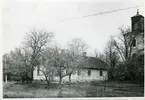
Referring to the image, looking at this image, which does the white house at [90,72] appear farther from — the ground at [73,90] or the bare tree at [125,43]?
the bare tree at [125,43]

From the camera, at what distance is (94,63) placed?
2.25 meters

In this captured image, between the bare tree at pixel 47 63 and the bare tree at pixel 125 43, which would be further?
the bare tree at pixel 125 43

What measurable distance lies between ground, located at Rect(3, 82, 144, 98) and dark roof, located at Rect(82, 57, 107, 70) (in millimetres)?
163

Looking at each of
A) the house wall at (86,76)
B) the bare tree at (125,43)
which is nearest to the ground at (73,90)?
the house wall at (86,76)

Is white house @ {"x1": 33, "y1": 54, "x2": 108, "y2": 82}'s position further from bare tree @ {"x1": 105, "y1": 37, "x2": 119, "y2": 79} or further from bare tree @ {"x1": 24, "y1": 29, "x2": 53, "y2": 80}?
bare tree @ {"x1": 24, "y1": 29, "x2": 53, "y2": 80}

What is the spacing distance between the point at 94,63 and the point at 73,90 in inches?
13.4

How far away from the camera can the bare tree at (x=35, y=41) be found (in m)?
2.20

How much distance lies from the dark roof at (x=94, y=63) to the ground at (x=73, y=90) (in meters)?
0.16

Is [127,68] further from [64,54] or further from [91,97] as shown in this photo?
[64,54]

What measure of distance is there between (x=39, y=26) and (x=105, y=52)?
0.72m

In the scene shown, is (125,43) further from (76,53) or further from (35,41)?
(35,41)

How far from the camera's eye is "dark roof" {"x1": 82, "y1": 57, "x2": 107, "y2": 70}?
7.37 feet

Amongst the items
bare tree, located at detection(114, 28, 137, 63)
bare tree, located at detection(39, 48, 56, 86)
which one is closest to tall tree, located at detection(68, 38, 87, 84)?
bare tree, located at detection(39, 48, 56, 86)

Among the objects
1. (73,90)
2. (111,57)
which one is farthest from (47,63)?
(111,57)
